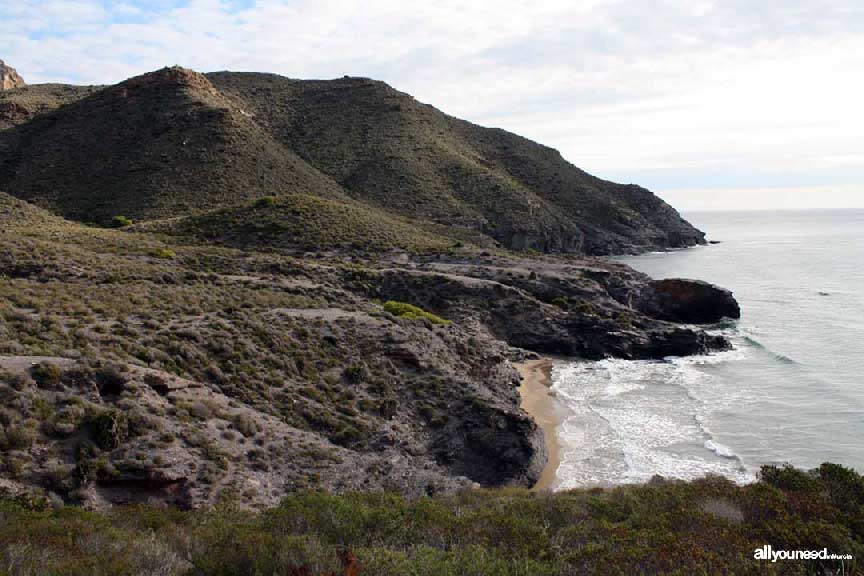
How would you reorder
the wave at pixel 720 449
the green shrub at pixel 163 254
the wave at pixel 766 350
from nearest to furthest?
the wave at pixel 720 449, the green shrub at pixel 163 254, the wave at pixel 766 350

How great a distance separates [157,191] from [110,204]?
4230mm

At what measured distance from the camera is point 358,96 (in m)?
99.2

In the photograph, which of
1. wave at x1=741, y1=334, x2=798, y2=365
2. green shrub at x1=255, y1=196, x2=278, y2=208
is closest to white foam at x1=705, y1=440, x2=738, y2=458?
wave at x1=741, y1=334, x2=798, y2=365

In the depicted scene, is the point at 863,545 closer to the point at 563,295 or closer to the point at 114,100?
the point at 563,295

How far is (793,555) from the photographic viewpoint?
24.7ft

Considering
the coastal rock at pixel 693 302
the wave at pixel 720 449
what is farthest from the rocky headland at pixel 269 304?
the wave at pixel 720 449

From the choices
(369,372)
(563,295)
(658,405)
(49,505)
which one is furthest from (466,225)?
(49,505)

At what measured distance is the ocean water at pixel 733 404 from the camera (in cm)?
2034

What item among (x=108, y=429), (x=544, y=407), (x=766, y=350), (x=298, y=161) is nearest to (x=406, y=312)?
(x=544, y=407)

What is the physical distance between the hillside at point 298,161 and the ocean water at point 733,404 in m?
35.0

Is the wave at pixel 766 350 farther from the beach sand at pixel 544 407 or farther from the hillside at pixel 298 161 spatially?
the hillside at pixel 298 161

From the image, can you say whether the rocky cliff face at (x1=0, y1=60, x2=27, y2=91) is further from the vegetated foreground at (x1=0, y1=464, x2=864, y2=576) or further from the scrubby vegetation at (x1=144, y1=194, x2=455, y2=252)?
the vegetated foreground at (x1=0, y1=464, x2=864, y2=576)

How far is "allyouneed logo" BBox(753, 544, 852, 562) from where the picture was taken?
7.38m

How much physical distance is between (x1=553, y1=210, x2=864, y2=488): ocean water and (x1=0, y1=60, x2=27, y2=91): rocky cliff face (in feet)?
380
